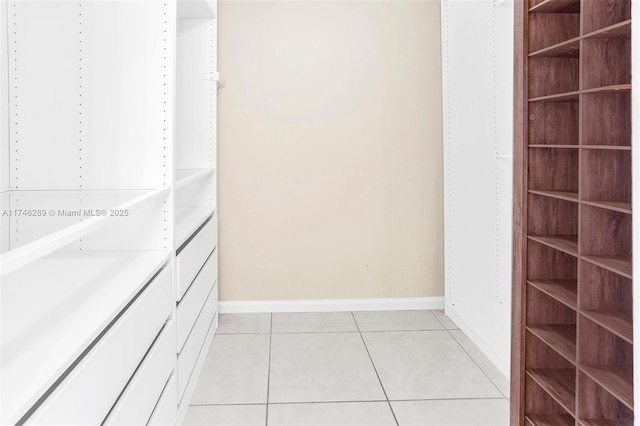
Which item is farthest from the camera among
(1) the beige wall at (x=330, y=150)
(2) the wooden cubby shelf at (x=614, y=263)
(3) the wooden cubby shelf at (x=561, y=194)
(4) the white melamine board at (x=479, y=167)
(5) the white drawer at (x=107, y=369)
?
(1) the beige wall at (x=330, y=150)

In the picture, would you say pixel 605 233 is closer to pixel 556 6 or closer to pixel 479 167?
pixel 556 6

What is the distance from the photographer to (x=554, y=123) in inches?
71.5

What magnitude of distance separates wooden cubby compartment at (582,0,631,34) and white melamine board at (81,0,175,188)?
1288 mm

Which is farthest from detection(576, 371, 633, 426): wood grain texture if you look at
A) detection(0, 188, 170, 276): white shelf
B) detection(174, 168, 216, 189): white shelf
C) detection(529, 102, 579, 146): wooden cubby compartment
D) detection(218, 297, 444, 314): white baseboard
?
detection(218, 297, 444, 314): white baseboard

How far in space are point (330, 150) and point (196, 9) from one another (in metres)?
1.08

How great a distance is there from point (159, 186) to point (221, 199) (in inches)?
57.3

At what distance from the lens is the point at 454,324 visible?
3238 millimetres

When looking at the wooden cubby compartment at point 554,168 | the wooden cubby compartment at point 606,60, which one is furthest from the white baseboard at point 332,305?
the wooden cubby compartment at point 606,60

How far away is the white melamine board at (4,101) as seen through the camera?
186 cm

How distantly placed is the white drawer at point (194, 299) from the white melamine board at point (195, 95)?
0.57m

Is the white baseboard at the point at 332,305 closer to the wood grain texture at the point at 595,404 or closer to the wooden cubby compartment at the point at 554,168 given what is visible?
the wooden cubby compartment at the point at 554,168

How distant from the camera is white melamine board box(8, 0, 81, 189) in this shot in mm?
1877

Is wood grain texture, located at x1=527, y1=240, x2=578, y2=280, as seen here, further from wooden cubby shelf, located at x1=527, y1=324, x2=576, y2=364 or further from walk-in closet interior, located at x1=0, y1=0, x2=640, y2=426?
wooden cubby shelf, located at x1=527, y1=324, x2=576, y2=364

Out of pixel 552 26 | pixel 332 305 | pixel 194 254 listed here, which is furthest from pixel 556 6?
pixel 332 305
